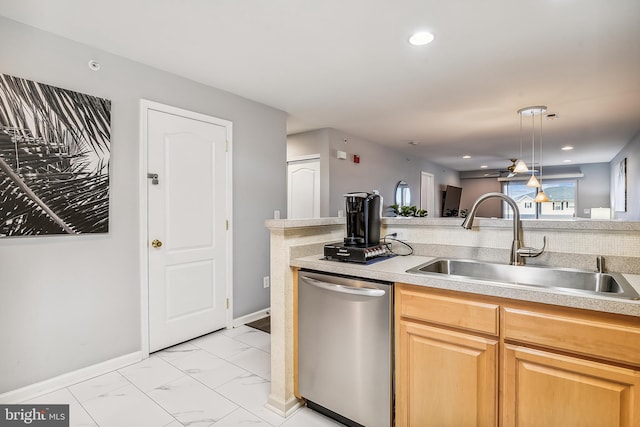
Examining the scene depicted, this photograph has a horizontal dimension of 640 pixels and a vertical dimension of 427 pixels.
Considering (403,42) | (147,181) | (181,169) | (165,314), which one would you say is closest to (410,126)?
(403,42)

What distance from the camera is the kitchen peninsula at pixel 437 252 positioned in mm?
1462

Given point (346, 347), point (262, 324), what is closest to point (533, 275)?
point (346, 347)

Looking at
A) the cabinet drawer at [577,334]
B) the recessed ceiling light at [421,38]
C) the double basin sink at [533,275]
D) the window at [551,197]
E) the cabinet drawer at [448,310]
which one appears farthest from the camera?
the window at [551,197]

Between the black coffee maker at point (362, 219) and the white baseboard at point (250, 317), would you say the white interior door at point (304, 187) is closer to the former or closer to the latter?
the white baseboard at point (250, 317)

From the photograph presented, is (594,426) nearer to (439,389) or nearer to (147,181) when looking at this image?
(439,389)

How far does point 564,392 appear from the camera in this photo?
1148mm

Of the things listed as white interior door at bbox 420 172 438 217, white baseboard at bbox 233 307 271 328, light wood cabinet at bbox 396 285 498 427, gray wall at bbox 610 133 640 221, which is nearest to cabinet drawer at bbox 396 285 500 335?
light wood cabinet at bbox 396 285 498 427

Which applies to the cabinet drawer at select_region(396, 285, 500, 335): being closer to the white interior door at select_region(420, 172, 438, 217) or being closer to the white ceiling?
the white ceiling

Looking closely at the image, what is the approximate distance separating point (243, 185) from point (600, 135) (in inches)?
228

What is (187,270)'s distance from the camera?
2.86m

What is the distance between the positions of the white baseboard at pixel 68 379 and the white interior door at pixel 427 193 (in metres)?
6.70

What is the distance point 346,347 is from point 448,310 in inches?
22.3

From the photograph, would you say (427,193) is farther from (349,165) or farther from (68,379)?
(68,379)

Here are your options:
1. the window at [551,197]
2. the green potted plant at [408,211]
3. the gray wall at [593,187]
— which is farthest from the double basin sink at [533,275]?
the gray wall at [593,187]
